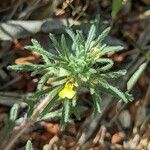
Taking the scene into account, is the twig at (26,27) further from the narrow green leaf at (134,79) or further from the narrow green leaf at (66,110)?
the narrow green leaf at (66,110)

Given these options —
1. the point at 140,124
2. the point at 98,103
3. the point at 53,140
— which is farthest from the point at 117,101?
the point at 98,103

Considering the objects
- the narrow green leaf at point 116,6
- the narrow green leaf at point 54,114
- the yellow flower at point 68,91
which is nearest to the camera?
the yellow flower at point 68,91

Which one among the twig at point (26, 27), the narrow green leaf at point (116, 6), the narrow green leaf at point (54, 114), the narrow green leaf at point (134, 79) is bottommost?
the narrow green leaf at point (134, 79)

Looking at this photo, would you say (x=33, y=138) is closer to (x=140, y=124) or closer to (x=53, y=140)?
(x=53, y=140)

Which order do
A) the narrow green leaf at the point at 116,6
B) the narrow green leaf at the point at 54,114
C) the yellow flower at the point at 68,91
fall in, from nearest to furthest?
the yellow flower at the point at 68,91 → the narrow green leaf at the point at 54,114 → the narrow green leaf at the point at 116,6

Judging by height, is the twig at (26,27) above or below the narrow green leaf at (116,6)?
above

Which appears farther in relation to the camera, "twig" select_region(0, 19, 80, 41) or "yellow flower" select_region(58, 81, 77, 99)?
"twig" select_region(0, 19, 80, 41)

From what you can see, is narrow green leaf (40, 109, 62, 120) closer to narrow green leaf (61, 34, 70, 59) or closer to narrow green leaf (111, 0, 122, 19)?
narrow green leaf (61, 34, 70, 59)

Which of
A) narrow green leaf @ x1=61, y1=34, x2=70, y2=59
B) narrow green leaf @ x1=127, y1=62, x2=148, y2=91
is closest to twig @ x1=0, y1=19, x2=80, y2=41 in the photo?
narrow green leaf @ x1=127, y1=62, x2=148, y2=91

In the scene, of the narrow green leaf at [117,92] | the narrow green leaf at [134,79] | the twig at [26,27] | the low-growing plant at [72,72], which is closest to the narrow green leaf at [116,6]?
the twig at [26,27]
